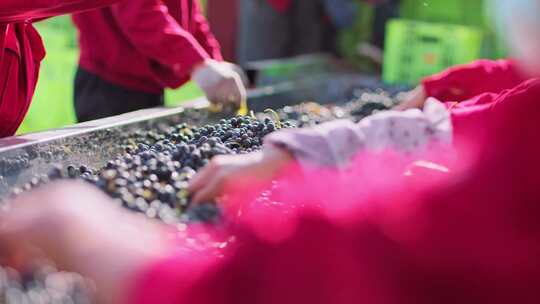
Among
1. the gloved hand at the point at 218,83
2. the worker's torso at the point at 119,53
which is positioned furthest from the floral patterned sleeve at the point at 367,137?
the worker's torso at the point at 119,53

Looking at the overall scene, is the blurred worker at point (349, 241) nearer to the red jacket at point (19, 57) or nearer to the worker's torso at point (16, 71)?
the red jacket at point (19, 57)

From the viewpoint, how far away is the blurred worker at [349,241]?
0.85 meters

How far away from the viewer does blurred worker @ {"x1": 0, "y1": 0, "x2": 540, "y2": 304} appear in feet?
2.80

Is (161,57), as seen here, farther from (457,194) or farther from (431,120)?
(457,194)

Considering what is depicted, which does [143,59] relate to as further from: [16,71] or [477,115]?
[477,115]

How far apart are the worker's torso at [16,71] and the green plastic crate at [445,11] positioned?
2.84 m

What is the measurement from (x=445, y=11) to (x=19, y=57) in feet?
10.1

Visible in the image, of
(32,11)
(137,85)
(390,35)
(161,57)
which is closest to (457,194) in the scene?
(32,11)

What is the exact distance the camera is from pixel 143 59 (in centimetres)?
211

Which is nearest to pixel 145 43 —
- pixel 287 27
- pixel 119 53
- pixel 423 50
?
pixel 119 53

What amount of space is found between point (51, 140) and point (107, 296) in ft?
2.32

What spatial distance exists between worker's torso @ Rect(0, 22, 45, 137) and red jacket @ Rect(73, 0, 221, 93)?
374mm

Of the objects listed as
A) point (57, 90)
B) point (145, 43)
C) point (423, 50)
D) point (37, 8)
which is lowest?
point (57, 90)

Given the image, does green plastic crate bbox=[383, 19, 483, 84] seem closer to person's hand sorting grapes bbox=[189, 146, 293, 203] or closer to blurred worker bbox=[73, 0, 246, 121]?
blurred worker bbox=[73, 0, 246, 121]
